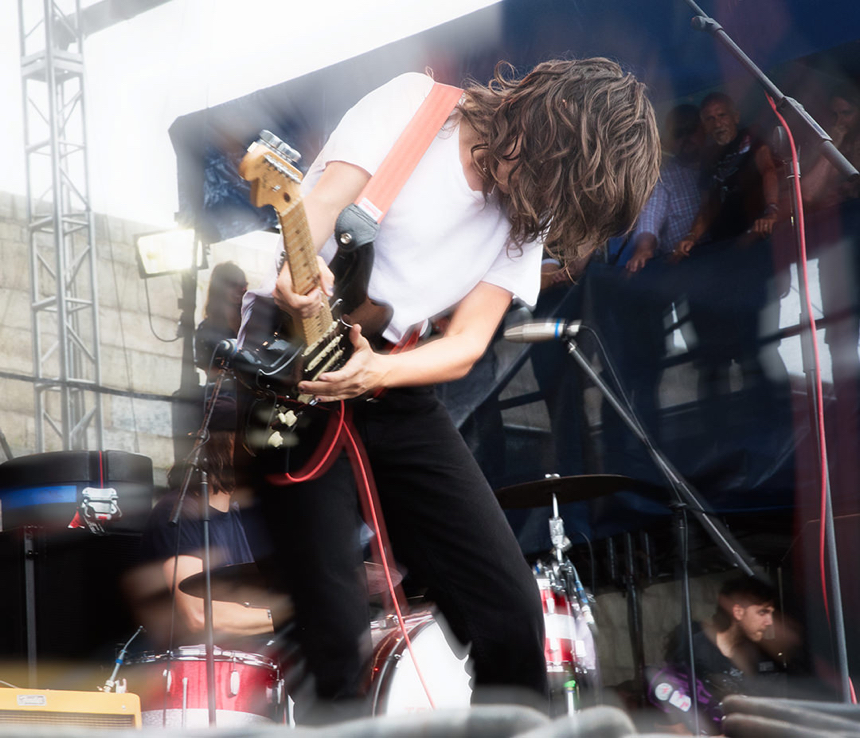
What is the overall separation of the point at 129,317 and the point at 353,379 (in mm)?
5010

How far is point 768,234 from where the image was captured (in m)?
3.96

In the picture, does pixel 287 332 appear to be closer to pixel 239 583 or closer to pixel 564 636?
pixel 239 583

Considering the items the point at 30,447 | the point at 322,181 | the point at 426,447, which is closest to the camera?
the point at 426,447

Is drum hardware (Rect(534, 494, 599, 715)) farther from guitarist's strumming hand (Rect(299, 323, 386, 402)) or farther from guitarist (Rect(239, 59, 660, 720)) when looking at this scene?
guitarist's strumming hand (Rect(299, 323, 386, 402))

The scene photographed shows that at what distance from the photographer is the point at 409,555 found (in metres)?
1.59

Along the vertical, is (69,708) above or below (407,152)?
below

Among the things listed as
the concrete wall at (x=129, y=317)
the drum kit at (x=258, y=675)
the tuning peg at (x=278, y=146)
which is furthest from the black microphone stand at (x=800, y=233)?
the concrete wall at (x=129, y=317)

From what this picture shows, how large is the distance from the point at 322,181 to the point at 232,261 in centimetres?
434

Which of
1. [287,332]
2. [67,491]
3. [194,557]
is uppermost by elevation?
[287,332]

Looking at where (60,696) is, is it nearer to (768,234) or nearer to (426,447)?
(426,447)

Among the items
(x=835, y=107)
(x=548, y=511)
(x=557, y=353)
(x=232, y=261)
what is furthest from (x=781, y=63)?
(x=232, y=261)

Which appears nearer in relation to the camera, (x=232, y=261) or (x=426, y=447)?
(x=426, y=447)

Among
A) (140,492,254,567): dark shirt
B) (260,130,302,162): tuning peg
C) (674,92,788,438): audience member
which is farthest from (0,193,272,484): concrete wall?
(260,130,302,162): tuning peg

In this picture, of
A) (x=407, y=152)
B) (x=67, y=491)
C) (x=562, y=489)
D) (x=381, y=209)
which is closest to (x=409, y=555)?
(x=381, y=209)
